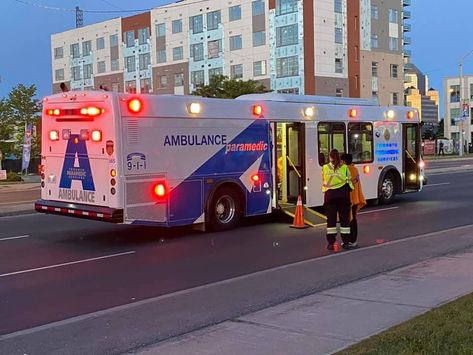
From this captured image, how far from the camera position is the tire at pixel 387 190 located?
697 inches

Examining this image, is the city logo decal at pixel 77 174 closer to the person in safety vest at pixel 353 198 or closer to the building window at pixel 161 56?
the person in safety vest at pixel 353 198

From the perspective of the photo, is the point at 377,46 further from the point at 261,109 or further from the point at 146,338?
the point at 146,338

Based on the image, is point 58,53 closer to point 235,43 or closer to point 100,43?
point 100,43

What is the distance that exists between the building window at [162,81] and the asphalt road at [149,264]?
2551 inches

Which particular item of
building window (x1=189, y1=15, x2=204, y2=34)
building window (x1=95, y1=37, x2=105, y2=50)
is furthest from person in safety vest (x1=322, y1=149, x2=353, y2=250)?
building window (x1=95, y1=37, x2=105, y2=50)

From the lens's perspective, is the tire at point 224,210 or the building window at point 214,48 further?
the building window at point 214,48

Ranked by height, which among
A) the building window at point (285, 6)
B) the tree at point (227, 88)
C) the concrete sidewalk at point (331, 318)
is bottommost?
the concrete sidewalk at point (331, 318)

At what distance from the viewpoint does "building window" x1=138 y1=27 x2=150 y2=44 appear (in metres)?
81.6

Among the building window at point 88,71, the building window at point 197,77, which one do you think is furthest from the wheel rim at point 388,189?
the building window at point 88,71

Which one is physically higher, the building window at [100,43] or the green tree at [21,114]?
the building window at [100,43]

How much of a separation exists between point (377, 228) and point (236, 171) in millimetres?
3239

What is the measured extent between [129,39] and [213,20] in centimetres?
1595

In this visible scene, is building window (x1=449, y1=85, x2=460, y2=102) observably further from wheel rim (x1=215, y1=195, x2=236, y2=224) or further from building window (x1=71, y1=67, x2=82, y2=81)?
wheel rim (x1=215, y1=195, x2=236, y2=224)

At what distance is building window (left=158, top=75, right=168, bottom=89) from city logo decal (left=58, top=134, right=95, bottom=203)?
68.8 m
